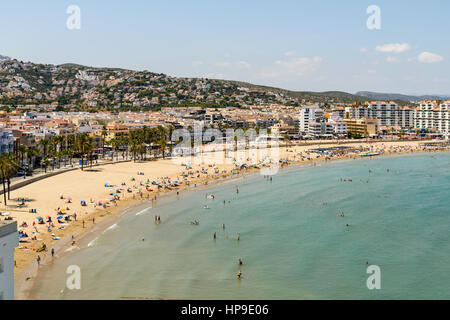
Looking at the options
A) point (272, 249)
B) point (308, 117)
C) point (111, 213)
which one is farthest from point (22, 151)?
point (308, 117)

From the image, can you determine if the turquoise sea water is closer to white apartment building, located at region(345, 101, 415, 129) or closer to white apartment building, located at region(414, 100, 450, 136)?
white apartment building, located at region(414, 100, 450, 136)

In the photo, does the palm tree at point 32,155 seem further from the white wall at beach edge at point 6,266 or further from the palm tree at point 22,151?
the white wall at beach edge at point 6,266

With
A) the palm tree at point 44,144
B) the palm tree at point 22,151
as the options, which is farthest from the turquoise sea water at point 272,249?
→ the palm tree at point 44,144

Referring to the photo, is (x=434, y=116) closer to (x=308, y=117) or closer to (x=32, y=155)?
(x=308, y=117)

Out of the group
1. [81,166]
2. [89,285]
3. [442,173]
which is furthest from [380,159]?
[89,285]

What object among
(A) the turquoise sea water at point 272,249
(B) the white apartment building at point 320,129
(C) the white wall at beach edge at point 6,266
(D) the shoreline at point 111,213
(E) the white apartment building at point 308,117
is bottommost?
(A) the turquoise sea water at point 272,249
